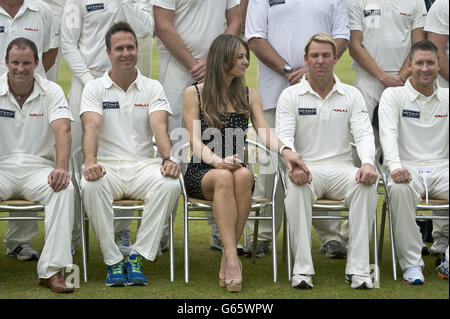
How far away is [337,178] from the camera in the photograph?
6.58 metres

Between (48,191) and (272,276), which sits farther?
(272,276)

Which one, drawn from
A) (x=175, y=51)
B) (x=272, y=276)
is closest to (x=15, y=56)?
(x=175, y=51)

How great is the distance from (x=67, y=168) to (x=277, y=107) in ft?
5.77

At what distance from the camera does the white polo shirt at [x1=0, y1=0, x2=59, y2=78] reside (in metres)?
7.17

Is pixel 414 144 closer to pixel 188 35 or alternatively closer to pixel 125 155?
pixel 188 35

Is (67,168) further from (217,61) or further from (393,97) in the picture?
(393,97)

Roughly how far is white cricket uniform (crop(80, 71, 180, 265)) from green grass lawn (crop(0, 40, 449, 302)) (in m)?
0.32

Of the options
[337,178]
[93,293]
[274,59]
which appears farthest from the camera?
[274,59]

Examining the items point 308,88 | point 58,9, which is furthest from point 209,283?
Answer: point 58,9

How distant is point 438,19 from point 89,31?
121 inches

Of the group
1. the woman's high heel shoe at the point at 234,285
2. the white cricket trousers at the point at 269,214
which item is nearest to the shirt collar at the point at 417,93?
the white cricket trousers at the point at 269,214

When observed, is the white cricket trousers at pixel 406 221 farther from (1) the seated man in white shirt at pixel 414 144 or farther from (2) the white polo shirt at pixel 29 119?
(2) the white polo shirt at pixel 29 119

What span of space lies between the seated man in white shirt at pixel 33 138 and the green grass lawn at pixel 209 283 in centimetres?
27

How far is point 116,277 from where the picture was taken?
6.21m
